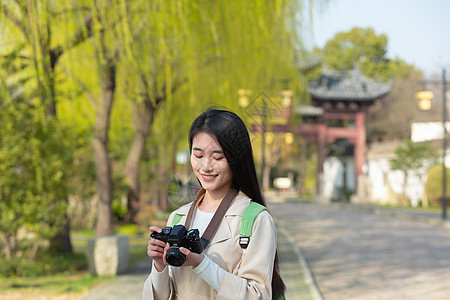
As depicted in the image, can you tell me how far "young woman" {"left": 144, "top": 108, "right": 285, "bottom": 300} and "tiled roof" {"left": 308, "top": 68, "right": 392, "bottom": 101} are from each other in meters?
31.7

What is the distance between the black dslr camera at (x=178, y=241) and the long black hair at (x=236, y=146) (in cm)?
34

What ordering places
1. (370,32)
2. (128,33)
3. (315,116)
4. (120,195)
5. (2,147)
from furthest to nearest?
(370,32)
(315,116)
(120,195)
(2,147)
(128,33)

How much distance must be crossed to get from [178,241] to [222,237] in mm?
214

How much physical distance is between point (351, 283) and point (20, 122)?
5.10 meters

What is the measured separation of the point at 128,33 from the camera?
18.4ft

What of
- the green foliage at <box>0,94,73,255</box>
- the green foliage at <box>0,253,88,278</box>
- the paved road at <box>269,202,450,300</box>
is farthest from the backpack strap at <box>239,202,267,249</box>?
the green foliage at <box>0,253,88,278</box>

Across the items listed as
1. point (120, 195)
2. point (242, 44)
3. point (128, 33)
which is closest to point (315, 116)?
point (120, 195)

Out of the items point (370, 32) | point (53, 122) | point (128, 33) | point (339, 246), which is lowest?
point (339, 246)

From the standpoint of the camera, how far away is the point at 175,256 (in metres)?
1.66

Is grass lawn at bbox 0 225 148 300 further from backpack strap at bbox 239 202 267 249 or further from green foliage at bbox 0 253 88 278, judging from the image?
backpack strap at bbox 239 202 267 249

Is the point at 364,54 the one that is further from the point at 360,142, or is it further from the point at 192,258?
the point at 192,258

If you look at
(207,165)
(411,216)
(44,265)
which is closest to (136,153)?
(44,265)

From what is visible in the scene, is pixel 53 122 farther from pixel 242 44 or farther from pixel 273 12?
pixel 273 12

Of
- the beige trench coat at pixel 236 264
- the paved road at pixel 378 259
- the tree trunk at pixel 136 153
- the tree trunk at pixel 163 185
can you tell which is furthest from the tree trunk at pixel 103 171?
the tree trunk at pixel 163 185
